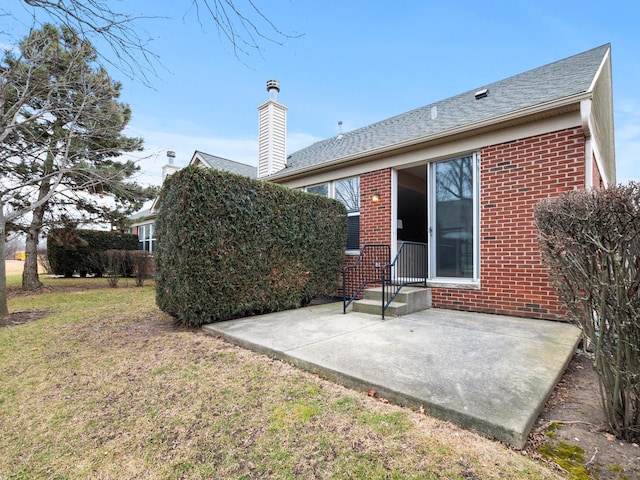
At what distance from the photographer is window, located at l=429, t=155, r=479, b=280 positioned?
5223mm

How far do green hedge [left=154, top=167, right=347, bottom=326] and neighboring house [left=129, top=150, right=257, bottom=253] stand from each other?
4.22 m

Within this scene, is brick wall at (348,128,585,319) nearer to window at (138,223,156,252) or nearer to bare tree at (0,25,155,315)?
bare tree at (0,25,155,315)

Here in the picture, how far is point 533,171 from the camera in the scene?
4.61 metres

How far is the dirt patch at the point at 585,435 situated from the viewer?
1618 mm

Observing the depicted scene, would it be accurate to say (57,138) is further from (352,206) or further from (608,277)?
(608,277)

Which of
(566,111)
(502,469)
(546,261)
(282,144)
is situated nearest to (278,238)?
(546,261)

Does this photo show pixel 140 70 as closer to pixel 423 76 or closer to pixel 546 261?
pixel 546 261

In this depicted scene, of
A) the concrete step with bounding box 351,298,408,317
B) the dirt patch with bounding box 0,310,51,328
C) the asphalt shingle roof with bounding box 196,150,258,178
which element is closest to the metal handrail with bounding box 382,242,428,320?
the concrete step with bounding box 351,298,408,317

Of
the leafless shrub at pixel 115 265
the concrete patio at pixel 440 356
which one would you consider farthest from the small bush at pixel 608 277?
the leafless shrub at pixel 115 265

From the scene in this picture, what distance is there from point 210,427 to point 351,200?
222 inches

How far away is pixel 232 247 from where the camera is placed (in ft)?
15.1

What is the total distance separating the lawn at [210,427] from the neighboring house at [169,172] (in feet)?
21.5

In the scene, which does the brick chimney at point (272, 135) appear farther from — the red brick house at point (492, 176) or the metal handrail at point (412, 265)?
the metal handrail at point (412, 265)

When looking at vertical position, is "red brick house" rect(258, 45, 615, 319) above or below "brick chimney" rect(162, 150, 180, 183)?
below
